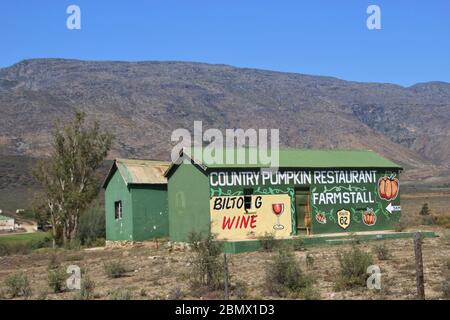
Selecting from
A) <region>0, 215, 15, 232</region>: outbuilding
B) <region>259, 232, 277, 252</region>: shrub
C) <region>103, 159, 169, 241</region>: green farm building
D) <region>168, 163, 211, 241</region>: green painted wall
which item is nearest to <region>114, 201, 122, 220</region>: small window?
<region>103, 159, 169, 241</region>: green farm building

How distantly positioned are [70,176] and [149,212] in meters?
9.32

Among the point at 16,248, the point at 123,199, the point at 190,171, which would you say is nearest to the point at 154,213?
the point at 123,199

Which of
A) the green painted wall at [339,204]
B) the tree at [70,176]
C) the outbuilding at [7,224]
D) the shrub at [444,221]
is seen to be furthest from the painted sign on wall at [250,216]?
the outbuilding at [7,224]

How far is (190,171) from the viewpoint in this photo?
88.3 feet

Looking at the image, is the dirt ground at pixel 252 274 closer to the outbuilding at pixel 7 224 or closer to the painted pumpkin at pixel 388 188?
the painted pumpkin at pixel 388 188

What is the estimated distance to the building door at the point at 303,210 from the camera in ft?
90.0

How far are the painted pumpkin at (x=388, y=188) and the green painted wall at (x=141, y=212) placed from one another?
1065cm

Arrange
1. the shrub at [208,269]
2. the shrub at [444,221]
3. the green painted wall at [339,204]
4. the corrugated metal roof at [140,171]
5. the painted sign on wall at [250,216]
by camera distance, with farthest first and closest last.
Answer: the shrub at [444,221] < the corrugated metal roof at [140,171] < the green painted wall at [339,204] < the painted sign on wall at [250,216] < the shrub at [208,269]

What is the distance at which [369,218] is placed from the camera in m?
29.4

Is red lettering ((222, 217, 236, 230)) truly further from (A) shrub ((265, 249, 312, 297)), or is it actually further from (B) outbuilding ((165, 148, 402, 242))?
(A) shrub ((265, 249, 312, 297))

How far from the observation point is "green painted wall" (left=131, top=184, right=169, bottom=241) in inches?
1252

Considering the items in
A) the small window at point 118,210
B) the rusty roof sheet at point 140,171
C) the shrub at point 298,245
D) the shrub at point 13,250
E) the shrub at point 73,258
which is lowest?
the shrub at point 13,250

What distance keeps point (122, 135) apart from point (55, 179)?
92.0m
